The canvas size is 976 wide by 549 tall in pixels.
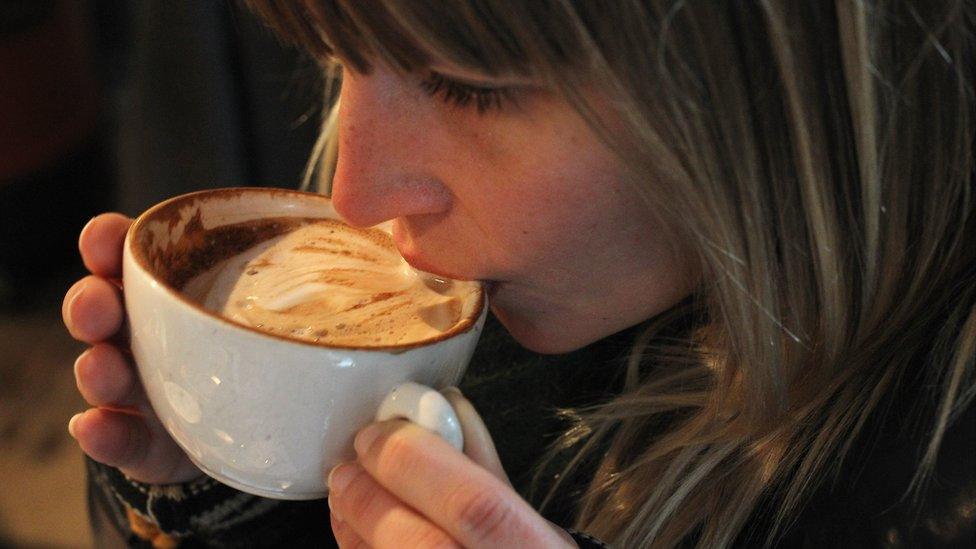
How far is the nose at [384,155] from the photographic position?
1.97 feet

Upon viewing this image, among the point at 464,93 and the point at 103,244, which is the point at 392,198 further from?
the point at 103,244

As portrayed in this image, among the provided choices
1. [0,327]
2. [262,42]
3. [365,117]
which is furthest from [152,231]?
[0,327]

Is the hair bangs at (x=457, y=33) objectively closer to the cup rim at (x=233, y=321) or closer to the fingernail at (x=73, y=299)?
the cup rim at (x=233, y=321)

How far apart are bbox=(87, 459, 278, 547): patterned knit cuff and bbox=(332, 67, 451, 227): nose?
34 cm

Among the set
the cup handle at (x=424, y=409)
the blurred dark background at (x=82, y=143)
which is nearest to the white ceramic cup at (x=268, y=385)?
the cup handle at (x=424, y=409)

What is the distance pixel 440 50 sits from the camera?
53cm

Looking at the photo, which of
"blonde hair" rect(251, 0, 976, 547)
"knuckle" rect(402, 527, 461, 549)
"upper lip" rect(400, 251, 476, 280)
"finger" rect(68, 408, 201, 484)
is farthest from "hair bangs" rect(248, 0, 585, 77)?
"finger" rect(68, 408, 201, 484)

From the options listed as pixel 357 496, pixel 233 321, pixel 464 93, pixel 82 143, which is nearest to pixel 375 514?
pixel 357 496

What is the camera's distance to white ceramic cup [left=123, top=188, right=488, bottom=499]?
55 centimetres

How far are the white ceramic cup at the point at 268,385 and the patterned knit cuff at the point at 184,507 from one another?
22cm

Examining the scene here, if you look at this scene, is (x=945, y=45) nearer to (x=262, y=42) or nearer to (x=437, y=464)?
(x=437, y=464)

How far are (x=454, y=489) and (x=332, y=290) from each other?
0.68 ft

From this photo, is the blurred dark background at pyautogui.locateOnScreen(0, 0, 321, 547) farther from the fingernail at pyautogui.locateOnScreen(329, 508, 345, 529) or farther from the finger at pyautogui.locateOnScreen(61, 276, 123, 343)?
the fingernail at pyautogui.locateOnScreen(329, 508, 345, 529)

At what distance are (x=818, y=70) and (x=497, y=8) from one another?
19 centimetres
